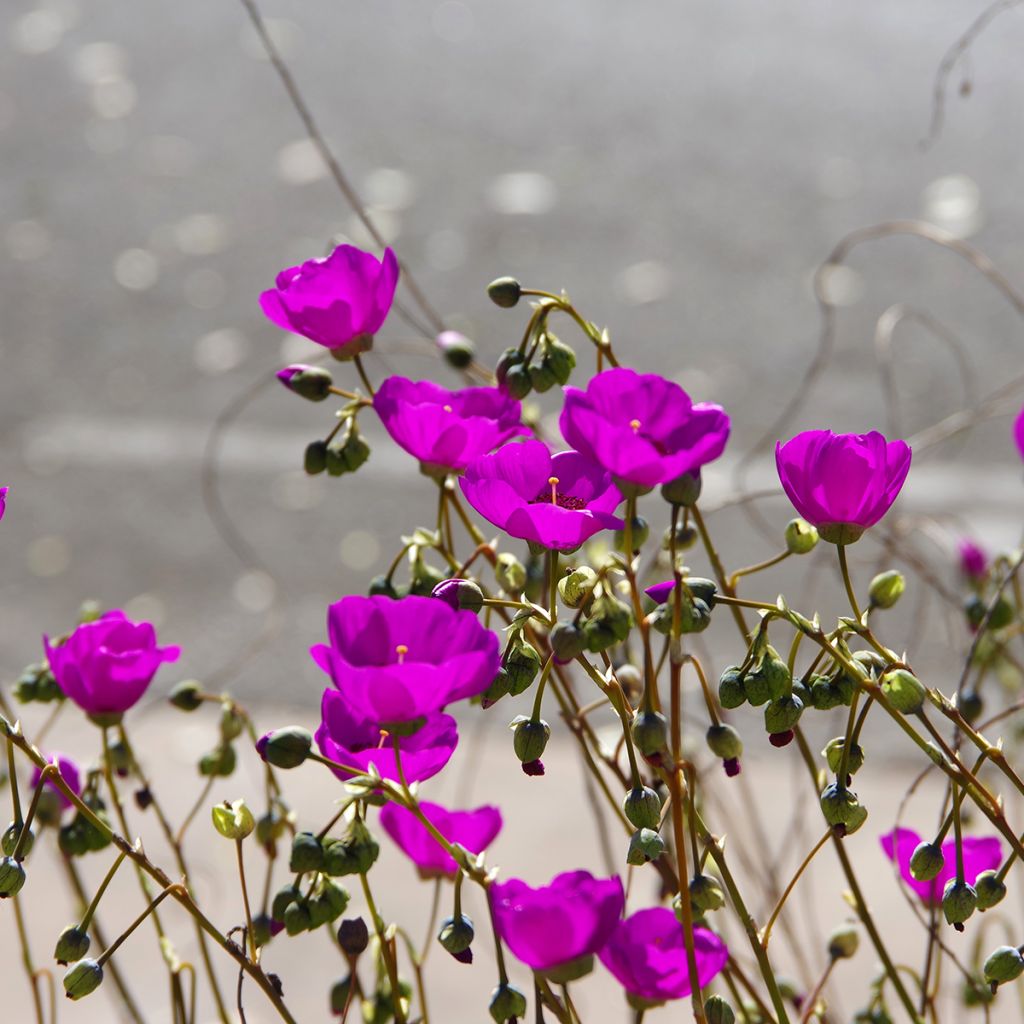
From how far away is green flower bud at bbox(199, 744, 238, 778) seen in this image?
55 cm

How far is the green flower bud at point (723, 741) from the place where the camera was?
42 cm

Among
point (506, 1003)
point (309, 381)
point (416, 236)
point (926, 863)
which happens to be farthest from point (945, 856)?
point (416, 236)

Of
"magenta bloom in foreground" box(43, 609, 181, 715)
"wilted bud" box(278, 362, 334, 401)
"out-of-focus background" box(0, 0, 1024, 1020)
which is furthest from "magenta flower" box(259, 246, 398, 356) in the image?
"out-of-focus background" box(0, 0, 1024, 1020)

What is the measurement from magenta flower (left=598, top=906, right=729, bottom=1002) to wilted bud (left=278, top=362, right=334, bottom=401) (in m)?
0.20

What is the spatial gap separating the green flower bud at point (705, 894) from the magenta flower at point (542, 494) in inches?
3.9

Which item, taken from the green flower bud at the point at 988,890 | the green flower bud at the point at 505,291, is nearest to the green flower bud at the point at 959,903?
the green flower bud at the point at 988,890

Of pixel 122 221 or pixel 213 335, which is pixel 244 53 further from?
pixel 213 335

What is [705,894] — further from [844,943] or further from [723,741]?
[844,943]

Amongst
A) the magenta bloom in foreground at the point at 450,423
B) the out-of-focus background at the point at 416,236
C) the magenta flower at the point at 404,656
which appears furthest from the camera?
the out-of-focus background at the point at 416,236

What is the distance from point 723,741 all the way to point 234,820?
138 millimetres

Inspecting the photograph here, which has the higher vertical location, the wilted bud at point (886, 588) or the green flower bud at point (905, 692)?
the wilted bud at point (886, 588)

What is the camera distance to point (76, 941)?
1.41 feet

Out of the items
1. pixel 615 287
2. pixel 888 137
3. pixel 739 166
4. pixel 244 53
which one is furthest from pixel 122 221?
pixel 888 137

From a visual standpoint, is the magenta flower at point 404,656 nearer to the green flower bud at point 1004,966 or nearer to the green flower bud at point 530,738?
the green flower bud at point 530,738
